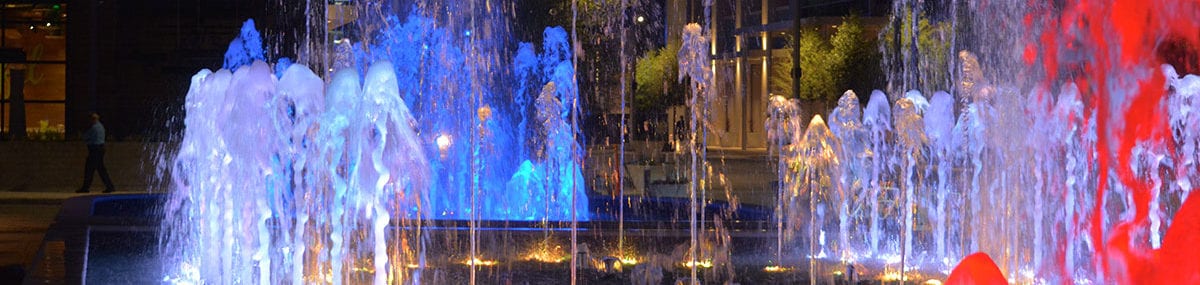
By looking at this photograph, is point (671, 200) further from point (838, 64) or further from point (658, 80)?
point (658, 80)

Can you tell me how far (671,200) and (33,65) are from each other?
19263 mm

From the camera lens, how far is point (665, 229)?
1126cm

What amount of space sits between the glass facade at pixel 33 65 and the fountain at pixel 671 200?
1536cm

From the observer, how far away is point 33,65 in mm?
29141

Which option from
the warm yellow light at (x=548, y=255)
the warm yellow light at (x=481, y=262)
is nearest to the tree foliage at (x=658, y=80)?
the warm yellow light at (x=548, y=255)

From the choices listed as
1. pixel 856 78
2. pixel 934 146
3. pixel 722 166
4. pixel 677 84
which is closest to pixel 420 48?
pixel 934 146

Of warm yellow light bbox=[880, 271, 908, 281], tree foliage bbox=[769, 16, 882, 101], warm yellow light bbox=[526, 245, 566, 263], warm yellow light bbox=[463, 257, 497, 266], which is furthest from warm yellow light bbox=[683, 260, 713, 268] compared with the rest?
tree foliage bbox=[769, 16, 882, 101]

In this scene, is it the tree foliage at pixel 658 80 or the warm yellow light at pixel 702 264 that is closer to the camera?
the warm yellow light at pixel 702 264

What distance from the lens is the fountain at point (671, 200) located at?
8.41m

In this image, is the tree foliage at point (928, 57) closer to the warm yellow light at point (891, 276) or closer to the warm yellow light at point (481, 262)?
the warm yellow light at point (891, 276)

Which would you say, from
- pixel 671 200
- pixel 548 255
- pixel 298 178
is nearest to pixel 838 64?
pixel 671 200

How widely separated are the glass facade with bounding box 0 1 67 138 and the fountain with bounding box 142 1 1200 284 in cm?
1536

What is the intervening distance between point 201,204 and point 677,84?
1818 inches

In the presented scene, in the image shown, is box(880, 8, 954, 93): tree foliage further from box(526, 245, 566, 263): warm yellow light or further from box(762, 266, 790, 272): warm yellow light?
box(762, 266, 790, 272): warm yellow light
